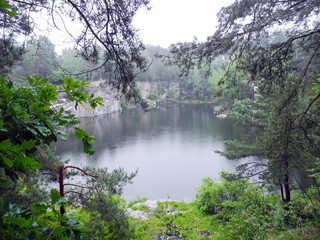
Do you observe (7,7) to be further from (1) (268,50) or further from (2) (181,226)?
(2) (181,226)

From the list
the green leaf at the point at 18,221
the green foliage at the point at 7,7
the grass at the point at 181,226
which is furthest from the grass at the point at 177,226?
the green foliage at the point at 7,7

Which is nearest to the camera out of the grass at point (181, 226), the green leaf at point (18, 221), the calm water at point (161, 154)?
the green leaf at point (18, 221)

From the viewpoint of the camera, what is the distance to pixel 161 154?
18125mm

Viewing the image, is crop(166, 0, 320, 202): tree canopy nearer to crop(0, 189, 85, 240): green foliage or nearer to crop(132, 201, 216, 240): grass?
crop(132, 201, 216, 240): grass

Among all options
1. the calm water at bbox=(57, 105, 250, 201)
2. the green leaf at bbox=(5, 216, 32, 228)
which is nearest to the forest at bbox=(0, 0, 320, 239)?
the green leaf at bbox=(5, 216, 32, 228)

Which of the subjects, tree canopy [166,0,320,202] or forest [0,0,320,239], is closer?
forest [0,0,320,239]

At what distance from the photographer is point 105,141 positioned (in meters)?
21.1

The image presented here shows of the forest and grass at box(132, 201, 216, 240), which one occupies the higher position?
the forest

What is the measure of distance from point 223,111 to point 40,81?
1403 inches

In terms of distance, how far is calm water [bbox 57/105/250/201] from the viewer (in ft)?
44.2

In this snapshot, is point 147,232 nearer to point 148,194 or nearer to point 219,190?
point 219,190

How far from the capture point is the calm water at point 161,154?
531 inches

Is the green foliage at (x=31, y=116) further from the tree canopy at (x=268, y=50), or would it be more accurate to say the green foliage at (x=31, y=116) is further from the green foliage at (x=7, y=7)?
the tree canopy at (x=268, y=50)

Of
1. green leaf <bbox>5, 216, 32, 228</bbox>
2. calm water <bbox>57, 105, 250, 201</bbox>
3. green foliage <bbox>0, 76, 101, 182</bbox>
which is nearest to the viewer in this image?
green leaf <bbox>5, 216, 32, 228</bbox>
